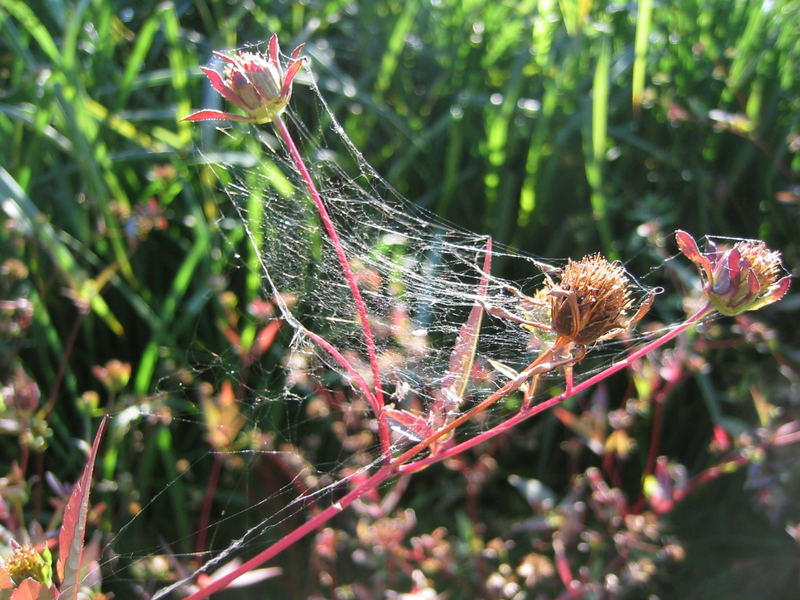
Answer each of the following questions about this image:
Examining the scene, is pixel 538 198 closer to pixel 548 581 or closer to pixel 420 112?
pixel 420 112

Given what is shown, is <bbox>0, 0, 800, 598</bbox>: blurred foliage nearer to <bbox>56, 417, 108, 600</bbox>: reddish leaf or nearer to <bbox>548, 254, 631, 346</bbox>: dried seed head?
<bbox>56, 417, 108, 600</bbox>: reddish leaf

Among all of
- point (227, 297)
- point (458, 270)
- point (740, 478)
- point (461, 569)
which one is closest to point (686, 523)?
point (740, 478)

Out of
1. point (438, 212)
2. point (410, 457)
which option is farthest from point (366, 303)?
point (438, 212)

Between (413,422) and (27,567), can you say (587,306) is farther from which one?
(27,567)

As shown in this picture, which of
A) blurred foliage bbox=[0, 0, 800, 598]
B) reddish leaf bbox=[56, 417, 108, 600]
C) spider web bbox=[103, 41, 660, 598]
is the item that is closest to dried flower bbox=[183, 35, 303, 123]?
spider web bbox=[103, 41, 660, 598]

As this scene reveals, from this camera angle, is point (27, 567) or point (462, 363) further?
point (462, 363)

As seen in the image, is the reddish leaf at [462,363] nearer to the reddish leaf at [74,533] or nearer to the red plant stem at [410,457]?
the red plant stem at [410,457]
